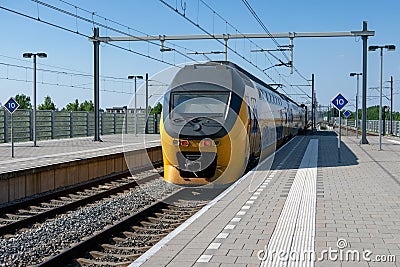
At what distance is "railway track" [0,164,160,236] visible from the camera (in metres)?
11.1

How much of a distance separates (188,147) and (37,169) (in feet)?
14.8

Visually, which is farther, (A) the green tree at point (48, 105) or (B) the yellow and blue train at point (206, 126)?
(A) the green tree at point (48, 105)

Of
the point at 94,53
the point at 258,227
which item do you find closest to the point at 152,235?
the point at 258,227

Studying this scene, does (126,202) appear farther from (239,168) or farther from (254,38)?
(254,38)

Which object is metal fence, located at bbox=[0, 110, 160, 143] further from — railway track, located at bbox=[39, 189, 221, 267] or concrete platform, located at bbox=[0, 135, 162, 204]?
railway track, located at bbox=[39, 189, 221, 267]

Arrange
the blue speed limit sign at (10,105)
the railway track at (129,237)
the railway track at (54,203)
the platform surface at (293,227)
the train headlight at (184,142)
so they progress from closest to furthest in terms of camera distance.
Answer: the platform surface at (293,227), the railway track at (129,237), the railway track at (54,203), the train headlight at (184,142), the blue speed limit sign at (10,105)

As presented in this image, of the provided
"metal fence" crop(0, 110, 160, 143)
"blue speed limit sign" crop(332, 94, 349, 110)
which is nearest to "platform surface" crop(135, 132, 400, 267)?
"blue speed limit sign" crop(332, 94, 349, 110)

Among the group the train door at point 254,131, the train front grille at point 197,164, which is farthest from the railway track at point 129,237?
the train door at point 254,131

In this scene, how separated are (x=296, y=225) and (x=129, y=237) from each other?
2.92 meters

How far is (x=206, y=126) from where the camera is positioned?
13.9m

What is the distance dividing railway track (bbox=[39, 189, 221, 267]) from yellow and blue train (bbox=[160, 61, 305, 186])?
87cm

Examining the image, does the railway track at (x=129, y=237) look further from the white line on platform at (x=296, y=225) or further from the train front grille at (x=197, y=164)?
the white line on platform at (x=296, y=225)

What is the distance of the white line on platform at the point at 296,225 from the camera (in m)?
7.37

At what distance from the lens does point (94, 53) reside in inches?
1248
